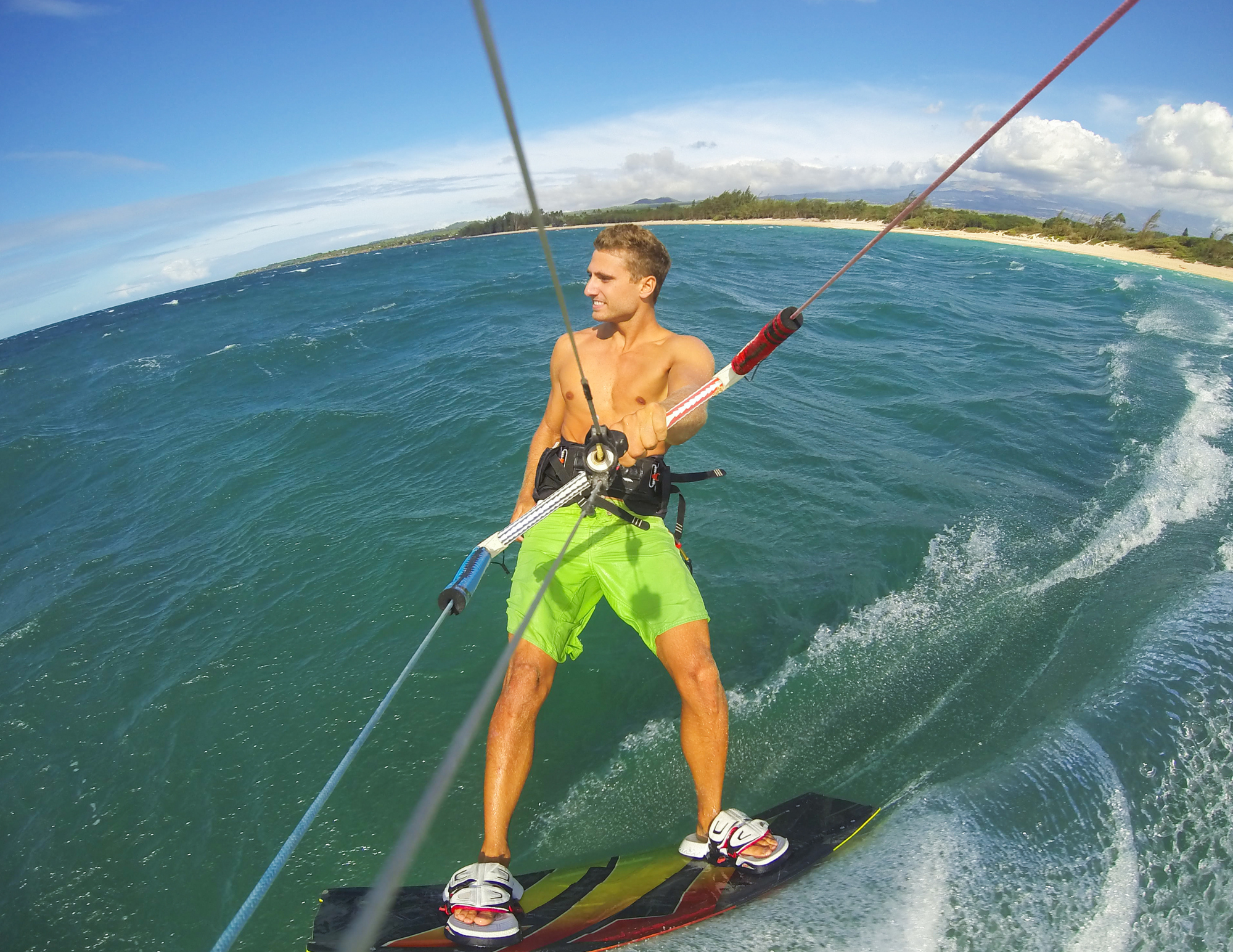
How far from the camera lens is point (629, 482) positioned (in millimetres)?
3486

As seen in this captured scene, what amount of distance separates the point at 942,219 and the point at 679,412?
77.0 metres

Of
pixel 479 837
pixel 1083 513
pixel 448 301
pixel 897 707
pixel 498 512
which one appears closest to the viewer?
pixel 479 837

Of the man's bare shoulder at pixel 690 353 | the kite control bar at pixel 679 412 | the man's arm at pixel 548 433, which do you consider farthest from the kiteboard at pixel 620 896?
the man's bare shoulder at pixel 690 353

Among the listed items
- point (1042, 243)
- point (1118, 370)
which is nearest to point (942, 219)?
point (1042, 243)

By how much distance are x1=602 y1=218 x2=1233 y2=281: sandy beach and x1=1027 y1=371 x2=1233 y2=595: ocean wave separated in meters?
22.6

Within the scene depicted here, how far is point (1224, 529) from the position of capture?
223 inches

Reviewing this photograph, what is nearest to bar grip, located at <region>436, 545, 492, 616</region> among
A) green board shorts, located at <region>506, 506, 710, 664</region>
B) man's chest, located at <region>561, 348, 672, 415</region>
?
green board shorts, located at <region>506, 506, 710, 664</region>

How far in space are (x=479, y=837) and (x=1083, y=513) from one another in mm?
6325

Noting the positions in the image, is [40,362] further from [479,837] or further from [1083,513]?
[1083,513]

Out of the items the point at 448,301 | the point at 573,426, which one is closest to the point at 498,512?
the point at 573,426

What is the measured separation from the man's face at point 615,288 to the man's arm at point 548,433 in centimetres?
35

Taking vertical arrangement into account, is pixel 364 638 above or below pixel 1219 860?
above

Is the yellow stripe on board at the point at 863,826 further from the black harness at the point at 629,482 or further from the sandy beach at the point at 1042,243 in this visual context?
the sandy beach at the point at 1042,243

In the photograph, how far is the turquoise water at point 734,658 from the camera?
2.99 metres
